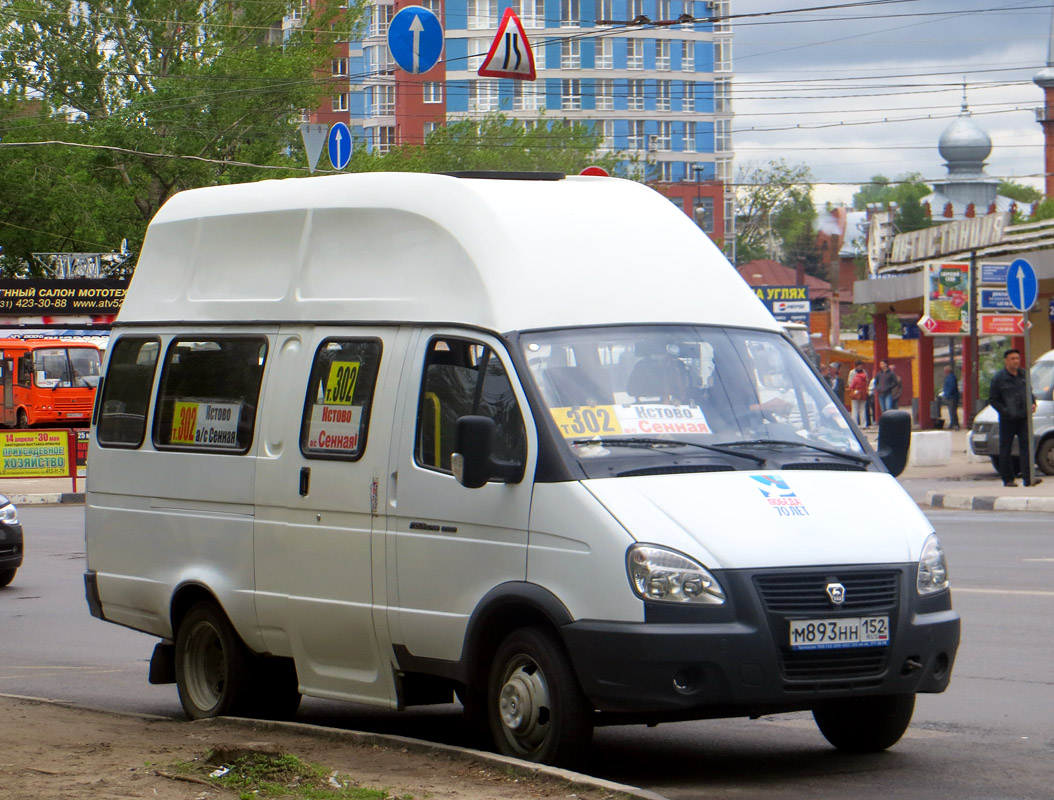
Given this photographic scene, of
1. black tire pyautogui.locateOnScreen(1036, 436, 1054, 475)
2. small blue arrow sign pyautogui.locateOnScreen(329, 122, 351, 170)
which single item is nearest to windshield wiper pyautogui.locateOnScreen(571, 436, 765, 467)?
small blue arrow sign pyautogui.locateOnScreen(329, 122, 351, 170)

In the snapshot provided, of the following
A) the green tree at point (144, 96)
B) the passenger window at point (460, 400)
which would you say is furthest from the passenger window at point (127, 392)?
the green tree at point (144, 96)

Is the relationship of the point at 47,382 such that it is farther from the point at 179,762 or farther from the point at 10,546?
the point at 179,762

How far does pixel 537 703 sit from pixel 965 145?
127121 millimetres

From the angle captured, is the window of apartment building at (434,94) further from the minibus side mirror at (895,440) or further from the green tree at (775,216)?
the minibus side mirror at (895,440)

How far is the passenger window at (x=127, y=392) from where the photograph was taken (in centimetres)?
966

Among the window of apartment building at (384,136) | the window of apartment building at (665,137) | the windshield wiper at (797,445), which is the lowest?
the windshield wiper at (797,445)

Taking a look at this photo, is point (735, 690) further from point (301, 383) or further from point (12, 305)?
point (12, 305)

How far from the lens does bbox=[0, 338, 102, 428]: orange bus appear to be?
1902 inches

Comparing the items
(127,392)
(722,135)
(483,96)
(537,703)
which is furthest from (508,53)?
(722,135)

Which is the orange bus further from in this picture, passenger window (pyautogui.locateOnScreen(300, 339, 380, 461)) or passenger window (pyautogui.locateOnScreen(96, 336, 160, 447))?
passenger window (pyautogui.locateOnScreen(300, 339, 380, 461))

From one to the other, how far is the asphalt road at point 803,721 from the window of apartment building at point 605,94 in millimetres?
102365

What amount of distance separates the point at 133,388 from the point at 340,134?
18.7 m

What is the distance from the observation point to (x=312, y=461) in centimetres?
823

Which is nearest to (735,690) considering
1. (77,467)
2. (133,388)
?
(133,388)
